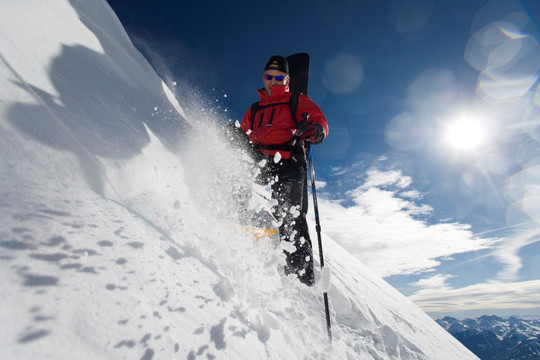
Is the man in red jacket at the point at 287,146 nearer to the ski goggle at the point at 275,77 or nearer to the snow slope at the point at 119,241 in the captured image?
the ski goggle at the point at 275,77

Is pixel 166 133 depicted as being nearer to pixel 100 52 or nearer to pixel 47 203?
pixel 100 52

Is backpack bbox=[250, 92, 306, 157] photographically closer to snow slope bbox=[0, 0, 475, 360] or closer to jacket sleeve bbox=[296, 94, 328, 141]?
jacket sleeve bbox=[296, 94, 328, 141]

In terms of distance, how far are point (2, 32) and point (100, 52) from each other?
4.99 ft

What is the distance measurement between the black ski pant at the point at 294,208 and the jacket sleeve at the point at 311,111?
513 mm

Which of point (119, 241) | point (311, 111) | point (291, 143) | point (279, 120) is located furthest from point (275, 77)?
point (119, 241)

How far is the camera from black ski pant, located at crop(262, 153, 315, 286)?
10.2ft

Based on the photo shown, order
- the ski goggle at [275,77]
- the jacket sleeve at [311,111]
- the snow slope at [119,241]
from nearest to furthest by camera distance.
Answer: the snow slope at [119,241] → the jacket sleeve at [311,111] → the ski goggle at [275,77]

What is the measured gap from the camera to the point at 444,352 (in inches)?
158

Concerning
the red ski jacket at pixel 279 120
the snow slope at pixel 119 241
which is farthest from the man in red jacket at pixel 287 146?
the snow slope at pixel 119 241

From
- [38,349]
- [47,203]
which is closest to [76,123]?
[47,203]

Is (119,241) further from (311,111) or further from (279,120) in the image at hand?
(311,111)

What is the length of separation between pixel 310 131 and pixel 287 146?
0.43 meters

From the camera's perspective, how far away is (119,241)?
1.55 metres

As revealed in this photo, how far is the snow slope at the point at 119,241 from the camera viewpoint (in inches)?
42.1
